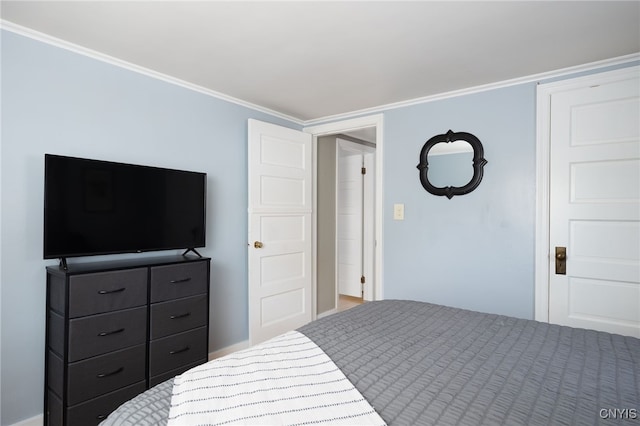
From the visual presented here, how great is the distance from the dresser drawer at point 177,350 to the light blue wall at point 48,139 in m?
0.53

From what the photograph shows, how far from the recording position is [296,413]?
95cm

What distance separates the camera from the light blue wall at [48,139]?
6.36 ft

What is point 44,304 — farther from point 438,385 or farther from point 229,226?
point 438,385

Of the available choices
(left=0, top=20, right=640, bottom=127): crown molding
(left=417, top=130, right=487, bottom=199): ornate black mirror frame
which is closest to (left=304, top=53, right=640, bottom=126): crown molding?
(left=0, top=20, right=640, bottom=127): crown molding

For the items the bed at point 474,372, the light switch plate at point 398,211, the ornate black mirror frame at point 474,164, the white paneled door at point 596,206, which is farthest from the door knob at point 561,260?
the light switch plate at point 398,211

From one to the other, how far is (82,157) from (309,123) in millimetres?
2295

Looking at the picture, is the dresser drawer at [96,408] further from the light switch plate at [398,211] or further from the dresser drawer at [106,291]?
the light switch plate at [398,211]

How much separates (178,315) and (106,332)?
0.44 m

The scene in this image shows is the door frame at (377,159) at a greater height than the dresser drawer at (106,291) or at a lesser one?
greater

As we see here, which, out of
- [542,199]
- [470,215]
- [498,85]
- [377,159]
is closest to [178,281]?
[377,159]

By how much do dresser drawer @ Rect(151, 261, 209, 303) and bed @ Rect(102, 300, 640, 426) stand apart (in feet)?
3.60

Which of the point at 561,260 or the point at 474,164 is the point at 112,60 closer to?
the point at 474,164

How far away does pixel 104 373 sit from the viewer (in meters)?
1.97

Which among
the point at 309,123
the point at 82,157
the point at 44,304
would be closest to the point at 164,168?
the point at 82,157
